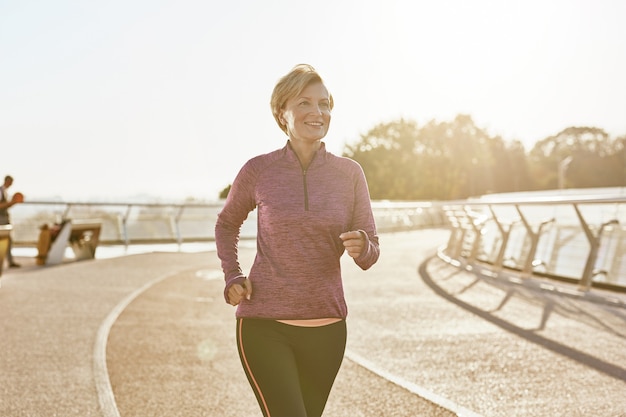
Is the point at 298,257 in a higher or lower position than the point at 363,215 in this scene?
lower

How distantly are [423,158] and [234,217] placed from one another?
302 feet

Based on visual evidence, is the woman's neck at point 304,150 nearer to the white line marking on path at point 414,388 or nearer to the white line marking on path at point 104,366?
the white line marking on path at point 414,388

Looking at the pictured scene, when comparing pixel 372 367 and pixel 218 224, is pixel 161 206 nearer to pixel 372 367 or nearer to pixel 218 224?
pixel 372 367

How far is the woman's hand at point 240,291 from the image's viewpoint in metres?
2.85

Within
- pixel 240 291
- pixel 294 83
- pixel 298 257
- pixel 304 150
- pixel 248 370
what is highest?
pixel 294 83

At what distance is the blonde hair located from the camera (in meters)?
2.92

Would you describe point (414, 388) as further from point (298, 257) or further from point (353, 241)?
point (353, 241)

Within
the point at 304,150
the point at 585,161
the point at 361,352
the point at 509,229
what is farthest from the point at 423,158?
the point at 304,150

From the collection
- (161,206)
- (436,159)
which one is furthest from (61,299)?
(436,159)

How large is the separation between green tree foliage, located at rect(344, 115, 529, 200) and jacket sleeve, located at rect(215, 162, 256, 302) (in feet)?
283

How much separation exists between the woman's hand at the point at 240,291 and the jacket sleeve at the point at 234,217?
90mm

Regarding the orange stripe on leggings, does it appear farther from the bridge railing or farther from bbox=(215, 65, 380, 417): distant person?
the bridge railing

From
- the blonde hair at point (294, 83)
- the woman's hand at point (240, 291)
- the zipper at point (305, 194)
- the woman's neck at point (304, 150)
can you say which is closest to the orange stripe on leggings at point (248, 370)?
the woman's hand at point (240, 291)

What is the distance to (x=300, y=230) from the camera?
9.41 feet
